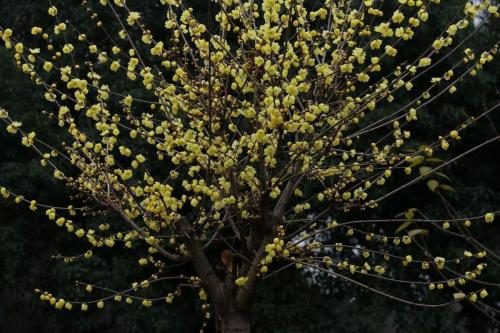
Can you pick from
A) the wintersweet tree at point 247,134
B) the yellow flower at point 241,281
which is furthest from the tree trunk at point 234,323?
the yellow flower at point 241,281

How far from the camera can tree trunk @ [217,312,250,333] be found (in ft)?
15.5

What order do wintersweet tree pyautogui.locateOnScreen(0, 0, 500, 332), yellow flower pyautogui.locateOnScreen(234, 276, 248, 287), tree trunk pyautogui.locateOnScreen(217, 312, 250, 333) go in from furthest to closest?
1. tree trunk pyautogui.locateOnScreen(217, 312, 250, 333)
2. yellow flower pyautogui.locateOnScreen(234, 276, 248, 287)
3. wintersweet tree pyautogui.locateOnScreen(0, 0, 500, 332)

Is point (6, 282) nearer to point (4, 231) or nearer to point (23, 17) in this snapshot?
point (4, 231)

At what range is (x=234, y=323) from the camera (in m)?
4.72

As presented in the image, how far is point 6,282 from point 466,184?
6739 mm

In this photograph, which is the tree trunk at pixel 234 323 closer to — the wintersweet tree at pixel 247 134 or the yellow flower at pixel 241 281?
the wintersweet tree at pixel 247 134

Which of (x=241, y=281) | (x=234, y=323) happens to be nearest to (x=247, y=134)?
(x=241, y=281)

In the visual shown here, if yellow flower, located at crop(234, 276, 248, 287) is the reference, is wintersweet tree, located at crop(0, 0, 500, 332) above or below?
above

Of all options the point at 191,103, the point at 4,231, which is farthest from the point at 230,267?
the point at 4,231

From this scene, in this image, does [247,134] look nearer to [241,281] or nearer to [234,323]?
[241,281]

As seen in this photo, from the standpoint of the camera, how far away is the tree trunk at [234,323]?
15.5 ft

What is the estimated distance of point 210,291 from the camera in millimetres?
4793

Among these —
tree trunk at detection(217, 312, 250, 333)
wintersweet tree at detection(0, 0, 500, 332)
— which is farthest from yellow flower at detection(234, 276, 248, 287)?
tree trunk at detection(217, 312, 250, 333)

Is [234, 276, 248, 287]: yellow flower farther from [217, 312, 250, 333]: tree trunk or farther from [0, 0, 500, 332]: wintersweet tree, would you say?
[217, 312, 250, 333]: tree trunk
